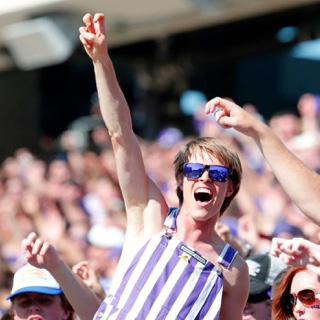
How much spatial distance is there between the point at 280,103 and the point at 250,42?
42.7 inches

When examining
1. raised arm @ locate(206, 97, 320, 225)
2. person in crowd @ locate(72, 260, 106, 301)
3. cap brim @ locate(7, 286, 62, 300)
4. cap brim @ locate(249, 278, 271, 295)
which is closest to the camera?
raised arm @ locate(206, 97, 320, 225)

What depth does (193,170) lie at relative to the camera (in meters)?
3.82

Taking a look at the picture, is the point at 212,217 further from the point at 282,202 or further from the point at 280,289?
the point at 282,202

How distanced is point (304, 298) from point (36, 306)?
1275 millimetres

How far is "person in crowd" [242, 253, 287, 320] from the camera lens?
15.4 feet

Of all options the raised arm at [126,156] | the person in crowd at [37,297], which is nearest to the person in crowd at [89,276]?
the person in crowd at [37,297]

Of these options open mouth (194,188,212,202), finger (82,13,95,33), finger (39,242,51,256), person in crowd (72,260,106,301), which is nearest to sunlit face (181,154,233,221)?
open mouth (194,188,212,202)

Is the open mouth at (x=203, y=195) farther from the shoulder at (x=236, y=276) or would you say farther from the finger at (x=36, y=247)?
the finger at (x=36, y=247)

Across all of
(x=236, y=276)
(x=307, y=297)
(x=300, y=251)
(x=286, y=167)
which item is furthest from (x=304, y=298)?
(x=286, y=167)

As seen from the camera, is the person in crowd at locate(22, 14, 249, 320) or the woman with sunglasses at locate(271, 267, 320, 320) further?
the woman with sunglasses at locate(271, 267, 320, 320)

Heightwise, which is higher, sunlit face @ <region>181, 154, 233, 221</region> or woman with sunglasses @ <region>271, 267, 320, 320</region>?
sunlit face @ <region>181, 154, 233, 221</region>

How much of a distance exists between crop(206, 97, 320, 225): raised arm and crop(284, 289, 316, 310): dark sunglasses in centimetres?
52

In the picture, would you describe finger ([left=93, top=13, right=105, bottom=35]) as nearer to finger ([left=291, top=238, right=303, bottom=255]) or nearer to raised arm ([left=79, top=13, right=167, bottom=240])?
raised arm ([left=79, top=13, right=167, bottom=240])

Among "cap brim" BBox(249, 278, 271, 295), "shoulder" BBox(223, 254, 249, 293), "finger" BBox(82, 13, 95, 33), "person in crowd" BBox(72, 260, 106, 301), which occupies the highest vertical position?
"finger" BBox(82, 13, 95, 33)
